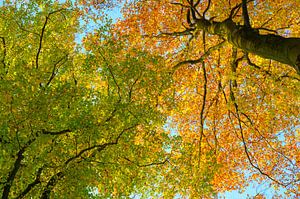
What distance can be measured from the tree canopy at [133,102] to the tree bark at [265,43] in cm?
3

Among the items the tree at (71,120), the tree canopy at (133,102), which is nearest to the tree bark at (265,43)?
the tree canopy at (133,102)

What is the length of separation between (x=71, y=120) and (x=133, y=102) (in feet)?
5.60

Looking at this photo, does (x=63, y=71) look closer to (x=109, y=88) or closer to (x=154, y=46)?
(x=109, y=88)

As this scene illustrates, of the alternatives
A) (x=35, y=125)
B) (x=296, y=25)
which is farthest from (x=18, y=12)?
(x=296, y=25)

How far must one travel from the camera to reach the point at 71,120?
25.8 feet

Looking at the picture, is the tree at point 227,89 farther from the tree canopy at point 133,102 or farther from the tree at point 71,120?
the tree at point 71,120

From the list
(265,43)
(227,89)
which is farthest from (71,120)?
(227,89)

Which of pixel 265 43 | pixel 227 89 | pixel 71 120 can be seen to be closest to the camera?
pixel 265 43

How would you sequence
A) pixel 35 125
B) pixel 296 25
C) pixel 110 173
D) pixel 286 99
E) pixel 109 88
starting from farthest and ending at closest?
1. pixel 286 99
2. pixel 296 25
3. pixel 109 88
4. pixel 110 173
5. pixel 35 125

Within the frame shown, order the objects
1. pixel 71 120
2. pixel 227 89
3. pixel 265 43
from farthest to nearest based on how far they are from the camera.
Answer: pixel 227 89
pixel 71 120
pixel 265 43

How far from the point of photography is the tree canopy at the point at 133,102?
7543 millimetres

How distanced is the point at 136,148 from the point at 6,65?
464 centimetres

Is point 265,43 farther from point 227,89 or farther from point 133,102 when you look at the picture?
point 227,89

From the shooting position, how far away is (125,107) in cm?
839
